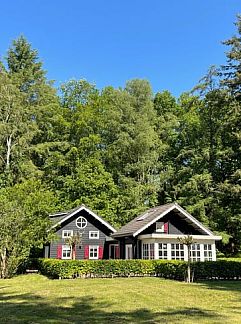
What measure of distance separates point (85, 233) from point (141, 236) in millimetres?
6032

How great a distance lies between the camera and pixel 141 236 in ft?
90.7

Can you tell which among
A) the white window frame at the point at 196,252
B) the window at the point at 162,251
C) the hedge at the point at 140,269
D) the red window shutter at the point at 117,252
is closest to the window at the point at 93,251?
the red window shutter at the point at 117,252

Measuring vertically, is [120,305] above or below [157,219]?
below

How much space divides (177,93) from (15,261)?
31.9m

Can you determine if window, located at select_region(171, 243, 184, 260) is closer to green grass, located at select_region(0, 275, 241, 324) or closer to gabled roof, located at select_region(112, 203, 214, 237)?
gabled roof, located at select_region(112, 203, 214, 237)

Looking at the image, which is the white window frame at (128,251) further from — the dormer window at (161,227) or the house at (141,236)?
the dormer window at (161,227)

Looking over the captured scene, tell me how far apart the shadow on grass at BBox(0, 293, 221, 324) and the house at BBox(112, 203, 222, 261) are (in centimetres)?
1494

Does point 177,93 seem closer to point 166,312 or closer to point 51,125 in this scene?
point 51,125

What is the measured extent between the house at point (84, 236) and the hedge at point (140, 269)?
7.39 m

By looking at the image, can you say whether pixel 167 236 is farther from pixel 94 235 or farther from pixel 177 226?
pixel 94 235

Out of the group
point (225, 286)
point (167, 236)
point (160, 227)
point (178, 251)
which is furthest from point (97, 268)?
point (178, 251)

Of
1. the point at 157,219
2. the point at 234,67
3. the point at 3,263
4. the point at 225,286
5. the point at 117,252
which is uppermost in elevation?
the point at 234,67

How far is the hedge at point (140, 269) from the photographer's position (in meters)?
21.6

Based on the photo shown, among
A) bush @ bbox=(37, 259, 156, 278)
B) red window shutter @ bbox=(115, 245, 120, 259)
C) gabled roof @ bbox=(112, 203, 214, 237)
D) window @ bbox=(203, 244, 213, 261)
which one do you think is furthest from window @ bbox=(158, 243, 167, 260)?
red window shutter @ bbox=(115, 245, 120, 259)
